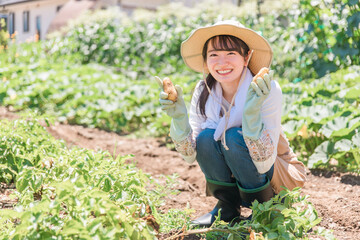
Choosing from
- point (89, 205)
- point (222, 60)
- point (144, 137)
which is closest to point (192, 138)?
point (222, 60)

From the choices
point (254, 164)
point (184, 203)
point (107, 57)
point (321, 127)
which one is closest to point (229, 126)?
point (254, 164)

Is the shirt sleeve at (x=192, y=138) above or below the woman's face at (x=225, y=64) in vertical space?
below

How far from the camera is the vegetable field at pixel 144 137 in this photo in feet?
4.91

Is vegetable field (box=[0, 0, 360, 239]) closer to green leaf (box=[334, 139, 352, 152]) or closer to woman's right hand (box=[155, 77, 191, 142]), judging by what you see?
green leaf (box=[334, 139, 352, 152])

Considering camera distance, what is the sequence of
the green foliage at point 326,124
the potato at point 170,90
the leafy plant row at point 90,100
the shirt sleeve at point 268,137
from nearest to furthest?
the shirt sleeve at point 268,137 < the potato at point 170,90 < the green foliage at point 326,124 < the leafy plant row at point 90,100

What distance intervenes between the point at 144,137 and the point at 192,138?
2.42m

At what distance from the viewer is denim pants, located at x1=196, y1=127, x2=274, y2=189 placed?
1930 mm

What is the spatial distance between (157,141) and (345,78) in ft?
6.23

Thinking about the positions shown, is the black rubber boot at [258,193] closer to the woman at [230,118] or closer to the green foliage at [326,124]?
the woman at [230,118]

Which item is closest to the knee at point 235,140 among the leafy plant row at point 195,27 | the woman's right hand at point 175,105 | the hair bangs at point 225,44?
the woman's right hand at point 175,105

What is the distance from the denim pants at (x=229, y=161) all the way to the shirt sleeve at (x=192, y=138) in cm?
3

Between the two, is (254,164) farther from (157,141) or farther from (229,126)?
(157,141)

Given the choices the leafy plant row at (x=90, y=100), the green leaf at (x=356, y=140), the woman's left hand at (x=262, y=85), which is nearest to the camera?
the woman's left hand at (x=262, y=85)

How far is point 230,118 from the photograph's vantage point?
2057 millimetres
